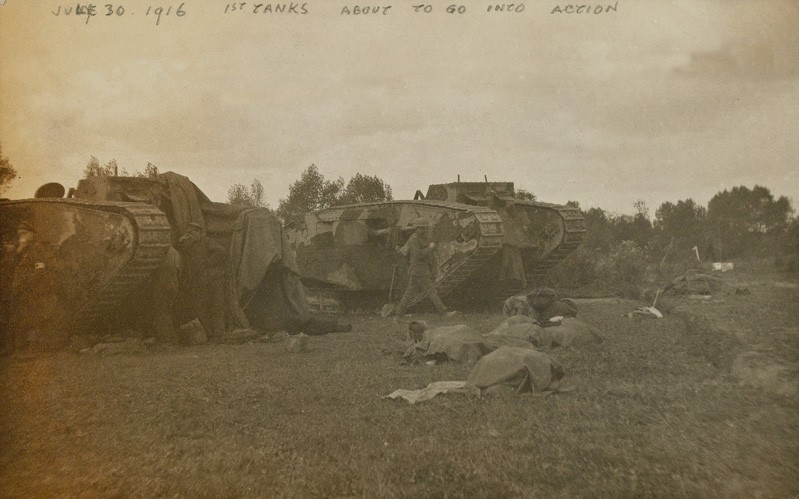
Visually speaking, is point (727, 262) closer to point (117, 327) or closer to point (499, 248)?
point (499, 248)

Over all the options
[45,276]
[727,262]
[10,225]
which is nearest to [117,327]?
[45,276]

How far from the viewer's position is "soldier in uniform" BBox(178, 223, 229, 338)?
955cm

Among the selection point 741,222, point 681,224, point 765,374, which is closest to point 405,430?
point 765,374

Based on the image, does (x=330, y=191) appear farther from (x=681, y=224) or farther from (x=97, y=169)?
(x=97, y=169)

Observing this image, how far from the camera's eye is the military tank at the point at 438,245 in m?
12.4

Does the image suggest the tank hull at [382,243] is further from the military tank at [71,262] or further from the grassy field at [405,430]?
the military tank at [71,262]

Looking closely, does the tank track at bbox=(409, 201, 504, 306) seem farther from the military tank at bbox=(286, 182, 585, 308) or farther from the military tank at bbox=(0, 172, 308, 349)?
the military tank at bbox=(0, 172, 308, 349)

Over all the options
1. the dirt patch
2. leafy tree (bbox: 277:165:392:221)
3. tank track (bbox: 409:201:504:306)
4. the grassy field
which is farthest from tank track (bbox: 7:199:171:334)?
leafy tree (bbox: 277:165:392:221)

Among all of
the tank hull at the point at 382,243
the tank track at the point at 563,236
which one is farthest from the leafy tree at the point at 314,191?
the tank track at the point at 563,236

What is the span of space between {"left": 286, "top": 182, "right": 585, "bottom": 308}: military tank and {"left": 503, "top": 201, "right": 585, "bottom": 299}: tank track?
20mm

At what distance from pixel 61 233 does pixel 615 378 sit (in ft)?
21.4

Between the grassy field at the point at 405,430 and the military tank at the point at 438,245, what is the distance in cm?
568

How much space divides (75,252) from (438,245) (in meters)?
6.27

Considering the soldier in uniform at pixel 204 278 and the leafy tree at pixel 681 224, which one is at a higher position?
the leafy tree at pixel 681 224
